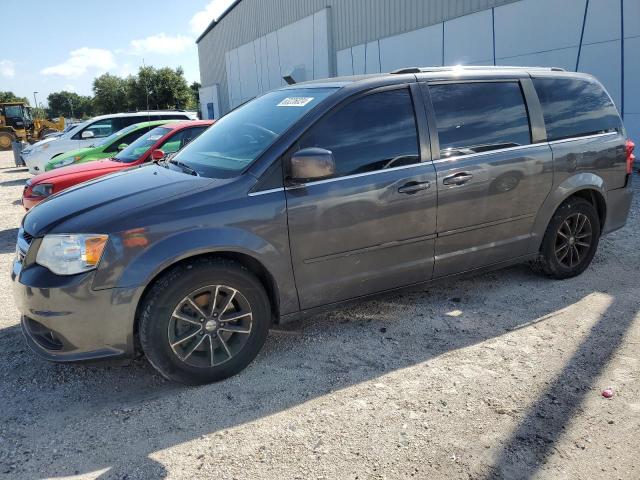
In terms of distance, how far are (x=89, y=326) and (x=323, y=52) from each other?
67.1ft

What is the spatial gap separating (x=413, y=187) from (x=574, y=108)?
6.40 feet

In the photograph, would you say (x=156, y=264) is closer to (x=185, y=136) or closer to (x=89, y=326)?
(x=89, y=326)

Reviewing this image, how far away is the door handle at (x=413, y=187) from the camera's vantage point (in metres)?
3.64

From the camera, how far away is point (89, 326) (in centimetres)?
292

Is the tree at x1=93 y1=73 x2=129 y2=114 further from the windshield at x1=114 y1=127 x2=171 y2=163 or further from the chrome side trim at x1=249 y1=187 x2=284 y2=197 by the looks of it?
the chrome side trim at x1=249 y1=187 x2=284 y2=197

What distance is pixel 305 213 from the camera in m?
3.32

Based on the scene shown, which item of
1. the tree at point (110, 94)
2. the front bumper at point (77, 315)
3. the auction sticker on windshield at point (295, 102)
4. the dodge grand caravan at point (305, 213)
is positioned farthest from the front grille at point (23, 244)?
the tree at point (110, 94)

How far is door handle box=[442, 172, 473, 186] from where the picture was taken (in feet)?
12.5

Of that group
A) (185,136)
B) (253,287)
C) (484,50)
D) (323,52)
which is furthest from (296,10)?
(253,287)

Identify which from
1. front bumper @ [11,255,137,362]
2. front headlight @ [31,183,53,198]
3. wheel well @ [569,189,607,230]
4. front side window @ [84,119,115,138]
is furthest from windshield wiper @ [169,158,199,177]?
front side window @ [84,119,115,138]

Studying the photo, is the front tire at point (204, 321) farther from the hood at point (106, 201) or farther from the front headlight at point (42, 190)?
the front headlight at point (42, 190)

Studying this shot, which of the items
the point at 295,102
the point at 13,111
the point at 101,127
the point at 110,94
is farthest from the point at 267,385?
the point at 110,94

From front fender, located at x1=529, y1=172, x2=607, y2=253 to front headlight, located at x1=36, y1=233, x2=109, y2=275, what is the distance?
3.35 meters

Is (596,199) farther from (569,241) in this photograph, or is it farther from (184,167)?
(184,167)
